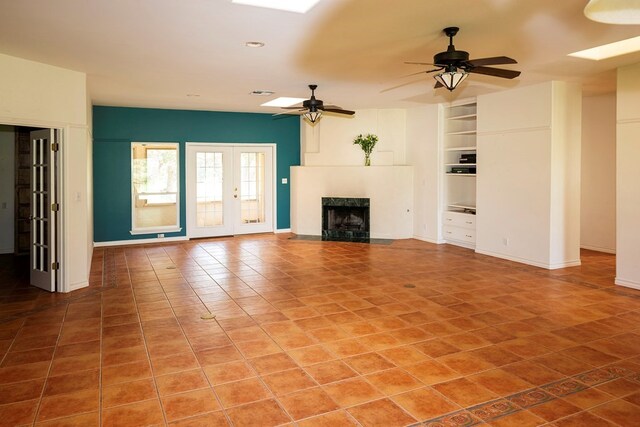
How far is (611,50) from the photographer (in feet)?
17.9

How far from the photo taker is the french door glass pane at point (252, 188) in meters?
10.7

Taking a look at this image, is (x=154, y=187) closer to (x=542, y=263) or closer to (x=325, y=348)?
(x=325, y=348)

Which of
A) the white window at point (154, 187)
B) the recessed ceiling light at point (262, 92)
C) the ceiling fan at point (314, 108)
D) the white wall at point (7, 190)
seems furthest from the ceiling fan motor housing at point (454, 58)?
the white wall at point (7, 190)

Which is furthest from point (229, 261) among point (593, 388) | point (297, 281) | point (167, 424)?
point (593, 388)

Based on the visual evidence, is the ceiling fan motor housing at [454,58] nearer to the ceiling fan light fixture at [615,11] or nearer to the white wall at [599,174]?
the ceiling fan light fixture at [615,11]

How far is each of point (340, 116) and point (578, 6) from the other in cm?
678

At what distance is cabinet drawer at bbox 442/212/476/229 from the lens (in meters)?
8.61

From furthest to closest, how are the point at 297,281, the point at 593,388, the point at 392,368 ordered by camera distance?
1. the point at 297,281
2. the point at 392,368
3. the point at 593,388

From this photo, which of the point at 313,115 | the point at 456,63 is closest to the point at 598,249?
the point at 313,115

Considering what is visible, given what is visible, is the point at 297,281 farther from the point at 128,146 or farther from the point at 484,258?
the point at 128,146

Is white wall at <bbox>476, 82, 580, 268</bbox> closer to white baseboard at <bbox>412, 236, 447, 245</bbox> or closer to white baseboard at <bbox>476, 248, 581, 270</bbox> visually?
white baseboard at <bbox>476, 248, 581, 270</bbox>

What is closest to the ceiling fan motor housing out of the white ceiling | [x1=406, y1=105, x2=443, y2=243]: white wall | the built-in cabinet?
the white ceiling

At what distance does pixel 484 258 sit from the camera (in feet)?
25.7

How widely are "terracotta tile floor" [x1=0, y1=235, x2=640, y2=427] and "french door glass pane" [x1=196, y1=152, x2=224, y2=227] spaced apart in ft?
11.2
